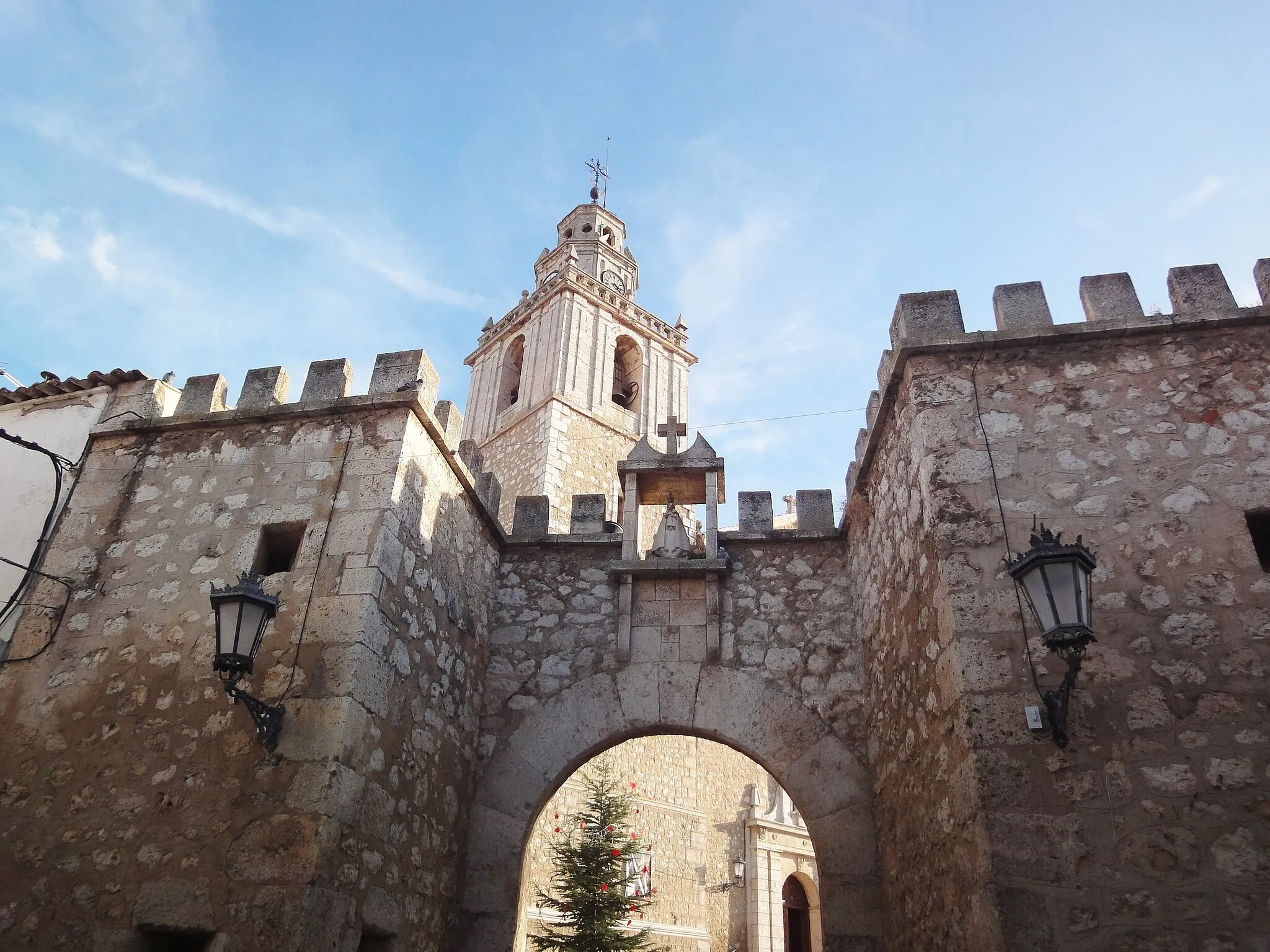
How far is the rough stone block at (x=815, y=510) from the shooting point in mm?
6594

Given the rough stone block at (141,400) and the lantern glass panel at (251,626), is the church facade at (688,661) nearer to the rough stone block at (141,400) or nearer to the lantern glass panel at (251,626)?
the rough stone block at (141,400)

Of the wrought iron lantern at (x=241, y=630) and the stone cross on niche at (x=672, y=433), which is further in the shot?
the stone cross on niche at (x=672, y=433)

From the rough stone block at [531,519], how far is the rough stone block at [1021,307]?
3574mm

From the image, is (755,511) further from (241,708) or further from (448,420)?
(241,708)

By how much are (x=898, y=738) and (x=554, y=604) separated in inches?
107

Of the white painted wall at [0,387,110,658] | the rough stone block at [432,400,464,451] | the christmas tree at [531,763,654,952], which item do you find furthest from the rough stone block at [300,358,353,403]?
the christmas tree at [531,763,654,952]

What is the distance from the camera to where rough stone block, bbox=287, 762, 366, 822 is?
3.96 metres

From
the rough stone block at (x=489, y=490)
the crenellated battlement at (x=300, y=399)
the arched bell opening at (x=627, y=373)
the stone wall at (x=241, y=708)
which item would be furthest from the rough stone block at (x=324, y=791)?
the arched bell opening at (x=627, y=373)

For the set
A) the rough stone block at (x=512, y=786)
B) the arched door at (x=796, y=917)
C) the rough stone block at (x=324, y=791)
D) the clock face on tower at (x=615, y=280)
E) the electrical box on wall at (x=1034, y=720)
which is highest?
the clock face on tower at (x=615, y=280)

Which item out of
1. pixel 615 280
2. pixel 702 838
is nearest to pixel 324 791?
pixel 702 838

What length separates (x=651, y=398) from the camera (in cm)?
1767

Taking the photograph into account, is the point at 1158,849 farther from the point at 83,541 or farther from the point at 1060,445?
the point at 83,541

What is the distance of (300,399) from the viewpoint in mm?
5449

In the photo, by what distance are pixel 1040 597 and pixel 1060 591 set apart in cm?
8
